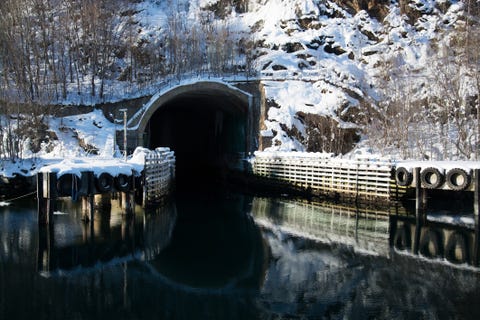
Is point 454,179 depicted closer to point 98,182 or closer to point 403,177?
point 403,177

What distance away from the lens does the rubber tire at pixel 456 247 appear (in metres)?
13.5

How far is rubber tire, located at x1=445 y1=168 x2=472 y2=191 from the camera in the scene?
62.6ft

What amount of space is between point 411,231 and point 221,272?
877cm

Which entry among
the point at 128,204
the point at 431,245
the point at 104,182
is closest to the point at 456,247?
the point at 431,245

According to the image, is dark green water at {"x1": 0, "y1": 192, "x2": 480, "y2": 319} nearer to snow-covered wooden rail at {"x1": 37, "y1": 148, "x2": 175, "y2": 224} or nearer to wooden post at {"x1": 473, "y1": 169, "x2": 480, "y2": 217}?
snow-covered wooden rail at {"x1": 37, "y1": 148, "x2": 175, "y2": 224}

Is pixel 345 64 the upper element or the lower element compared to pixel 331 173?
upper

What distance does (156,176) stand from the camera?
70.7 ft

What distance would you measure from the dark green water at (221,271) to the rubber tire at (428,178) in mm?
2185

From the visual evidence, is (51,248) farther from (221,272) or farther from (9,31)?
(9,31)

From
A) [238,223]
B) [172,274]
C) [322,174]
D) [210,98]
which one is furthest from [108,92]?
[172,274]

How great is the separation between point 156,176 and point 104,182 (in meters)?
4.57

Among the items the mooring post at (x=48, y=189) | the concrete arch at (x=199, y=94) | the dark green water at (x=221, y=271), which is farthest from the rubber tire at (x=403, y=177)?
the concrete arch at (x=199, y=94)

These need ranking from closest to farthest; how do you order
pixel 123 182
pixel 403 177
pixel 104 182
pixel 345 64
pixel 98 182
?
pixel 98 182, pixel 104 182, pixel 123 182, pixel 403 177, pixel 345 64

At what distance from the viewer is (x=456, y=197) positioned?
79.3ft
